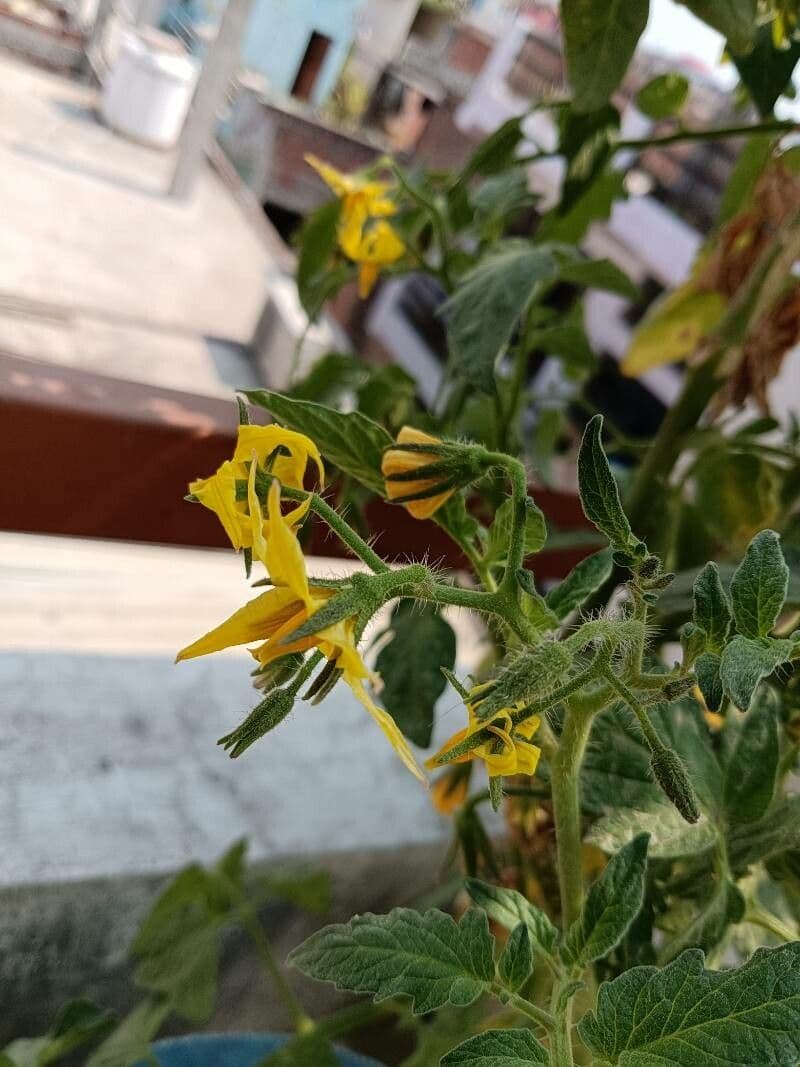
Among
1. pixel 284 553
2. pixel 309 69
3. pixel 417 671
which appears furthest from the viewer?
pixel 309 69

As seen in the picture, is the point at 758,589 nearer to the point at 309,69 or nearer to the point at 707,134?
the point at 707,134

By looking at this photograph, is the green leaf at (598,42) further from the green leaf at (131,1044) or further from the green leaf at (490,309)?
the green leaf at (131,1044)

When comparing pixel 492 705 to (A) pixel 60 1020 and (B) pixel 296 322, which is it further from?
(B) pixel 296 322

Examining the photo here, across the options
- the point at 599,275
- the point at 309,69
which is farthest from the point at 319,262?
the point at 309,69

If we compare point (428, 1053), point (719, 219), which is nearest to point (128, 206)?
point (719, 219)

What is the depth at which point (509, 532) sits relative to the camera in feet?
0.88

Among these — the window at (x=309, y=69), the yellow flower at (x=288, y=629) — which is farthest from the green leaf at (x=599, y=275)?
the window at (x=309, y=69)

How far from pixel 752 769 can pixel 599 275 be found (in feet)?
0.98

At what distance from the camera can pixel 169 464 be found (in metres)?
0.49

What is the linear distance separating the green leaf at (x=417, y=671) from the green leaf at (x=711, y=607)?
15cm

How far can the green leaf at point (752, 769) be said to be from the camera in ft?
1.03

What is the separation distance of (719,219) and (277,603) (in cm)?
56

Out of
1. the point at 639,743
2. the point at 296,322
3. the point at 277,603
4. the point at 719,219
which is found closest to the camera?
the point at 277,603

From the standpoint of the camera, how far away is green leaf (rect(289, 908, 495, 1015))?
0.80 feet
